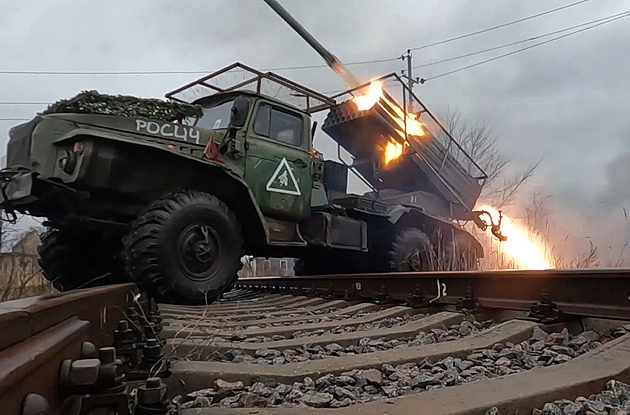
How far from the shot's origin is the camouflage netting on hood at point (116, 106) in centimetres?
469

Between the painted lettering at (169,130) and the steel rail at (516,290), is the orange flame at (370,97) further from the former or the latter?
the steel rail at (516,290)

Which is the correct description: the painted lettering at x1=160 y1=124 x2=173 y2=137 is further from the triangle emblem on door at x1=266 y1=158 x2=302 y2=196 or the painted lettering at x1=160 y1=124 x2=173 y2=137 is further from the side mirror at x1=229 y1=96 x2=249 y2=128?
the triangle emblem on door at x1=266 y1=158 x2=302 y2=196

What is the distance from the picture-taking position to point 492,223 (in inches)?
352

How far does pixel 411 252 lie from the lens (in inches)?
292

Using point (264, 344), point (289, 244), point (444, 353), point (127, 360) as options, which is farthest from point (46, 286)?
point (444, 353)

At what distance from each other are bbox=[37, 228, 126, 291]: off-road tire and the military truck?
1cm

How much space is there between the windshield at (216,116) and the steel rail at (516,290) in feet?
7.14

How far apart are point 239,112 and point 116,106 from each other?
4.22 feet

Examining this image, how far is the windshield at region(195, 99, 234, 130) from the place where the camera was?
564cm

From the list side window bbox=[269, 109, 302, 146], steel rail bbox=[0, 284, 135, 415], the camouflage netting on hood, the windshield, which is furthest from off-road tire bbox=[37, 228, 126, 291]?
steel rail bbox=[0, 284, 135, 415]

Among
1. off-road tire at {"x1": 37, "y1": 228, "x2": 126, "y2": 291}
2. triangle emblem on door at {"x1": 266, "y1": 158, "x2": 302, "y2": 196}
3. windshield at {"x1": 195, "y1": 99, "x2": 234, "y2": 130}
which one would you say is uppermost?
windshield at {"x1": 195, "y1": 99, "x2": 234, "y2": 130}

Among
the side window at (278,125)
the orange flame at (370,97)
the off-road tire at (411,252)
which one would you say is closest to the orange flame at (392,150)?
the orange flame at (370,97)

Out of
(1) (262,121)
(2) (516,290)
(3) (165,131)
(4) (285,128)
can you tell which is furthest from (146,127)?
(2) (516,290)

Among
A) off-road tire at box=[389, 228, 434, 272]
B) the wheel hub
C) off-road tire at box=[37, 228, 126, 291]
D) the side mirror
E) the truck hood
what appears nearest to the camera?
the wheel hub
